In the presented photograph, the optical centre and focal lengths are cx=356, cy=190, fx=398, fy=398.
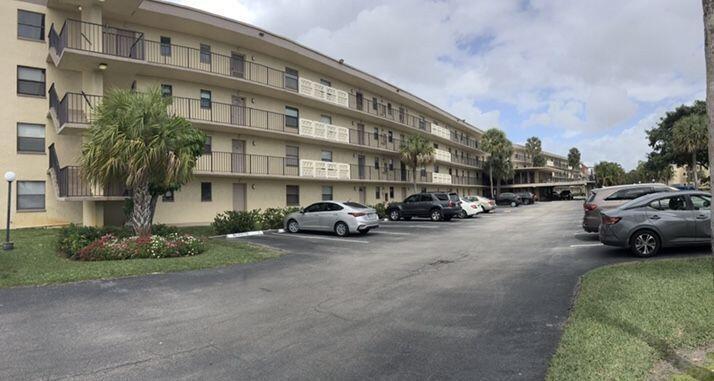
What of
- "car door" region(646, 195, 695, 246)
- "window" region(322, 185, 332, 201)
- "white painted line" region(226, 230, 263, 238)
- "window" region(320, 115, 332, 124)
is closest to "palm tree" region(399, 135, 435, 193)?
Result: "window" region(320, 115, 332, 124)

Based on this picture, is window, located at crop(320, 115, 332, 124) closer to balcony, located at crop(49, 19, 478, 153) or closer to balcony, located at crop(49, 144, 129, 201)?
balcony, located at crop(49, 19, 478, 153)

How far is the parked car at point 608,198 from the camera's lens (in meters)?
A: 13.2

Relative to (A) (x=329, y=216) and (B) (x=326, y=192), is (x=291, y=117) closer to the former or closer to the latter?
(B) (x=326, y=192)

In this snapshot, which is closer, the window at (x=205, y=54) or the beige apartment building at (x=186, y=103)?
the beige apartment building at (x=186, y=103)

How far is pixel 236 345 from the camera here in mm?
4859

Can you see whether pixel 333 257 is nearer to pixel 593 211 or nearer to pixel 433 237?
Answer: pixel 433 237

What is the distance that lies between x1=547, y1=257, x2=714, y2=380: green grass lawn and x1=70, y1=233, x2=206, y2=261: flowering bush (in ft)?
32.9

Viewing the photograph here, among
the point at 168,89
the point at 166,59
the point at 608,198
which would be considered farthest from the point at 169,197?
the point at 608,198

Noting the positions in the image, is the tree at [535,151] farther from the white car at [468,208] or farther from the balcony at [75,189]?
the balcony at [75,189]

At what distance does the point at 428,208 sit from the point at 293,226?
33.4 ft

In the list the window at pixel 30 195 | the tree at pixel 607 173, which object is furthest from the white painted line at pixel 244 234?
the tree at pixel 607 173

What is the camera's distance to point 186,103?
20.2m

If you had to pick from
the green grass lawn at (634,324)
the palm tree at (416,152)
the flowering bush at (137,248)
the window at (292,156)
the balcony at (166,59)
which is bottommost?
the green grass lawn at (634,324)

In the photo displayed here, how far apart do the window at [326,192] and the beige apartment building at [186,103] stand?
7 centimetres
